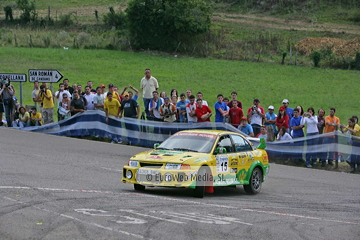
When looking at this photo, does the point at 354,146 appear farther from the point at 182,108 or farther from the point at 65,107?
the point at 65,107

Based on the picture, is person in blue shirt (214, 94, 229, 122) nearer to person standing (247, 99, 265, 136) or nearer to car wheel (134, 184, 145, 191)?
person standing (247, 99, 265, 136)

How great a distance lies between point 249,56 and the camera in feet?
202

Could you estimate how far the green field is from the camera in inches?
1751

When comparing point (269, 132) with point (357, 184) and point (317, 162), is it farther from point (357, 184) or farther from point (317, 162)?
point (357, 184)

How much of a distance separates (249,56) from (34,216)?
5371 cm

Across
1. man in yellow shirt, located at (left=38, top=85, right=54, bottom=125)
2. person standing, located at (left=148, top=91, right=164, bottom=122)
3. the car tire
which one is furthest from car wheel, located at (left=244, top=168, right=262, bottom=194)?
man in yellow shirt, located at (left=38, top=85, right=54, bottom=125)

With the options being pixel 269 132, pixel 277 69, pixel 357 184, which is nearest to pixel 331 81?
pixel 277 69

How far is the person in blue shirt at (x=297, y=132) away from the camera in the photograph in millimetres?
19109

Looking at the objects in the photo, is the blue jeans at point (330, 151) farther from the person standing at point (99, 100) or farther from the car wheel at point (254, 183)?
the person standing at point (99, 100)

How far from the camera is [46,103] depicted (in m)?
23.8

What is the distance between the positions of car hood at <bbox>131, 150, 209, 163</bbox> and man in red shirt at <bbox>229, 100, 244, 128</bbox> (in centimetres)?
773

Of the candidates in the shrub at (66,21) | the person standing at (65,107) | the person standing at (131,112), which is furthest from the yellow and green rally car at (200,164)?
the shrub at (66,21)

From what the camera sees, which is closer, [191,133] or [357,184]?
[191,133]

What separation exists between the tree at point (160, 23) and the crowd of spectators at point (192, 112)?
39.3 metres
